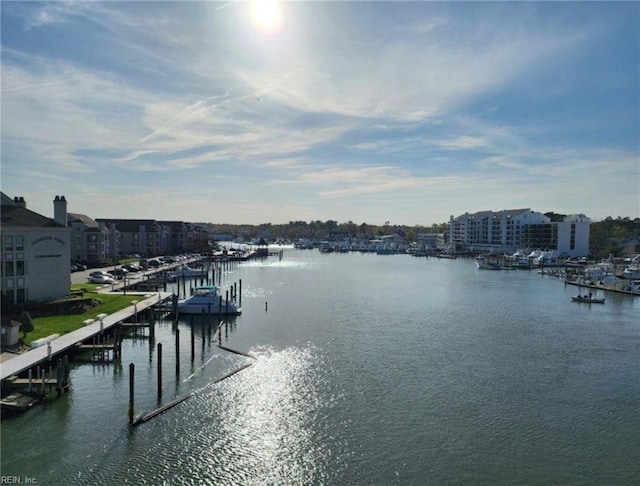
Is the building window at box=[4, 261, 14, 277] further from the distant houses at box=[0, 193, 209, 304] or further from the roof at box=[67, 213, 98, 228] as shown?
the roof at box=[67, 213, 98, 228]

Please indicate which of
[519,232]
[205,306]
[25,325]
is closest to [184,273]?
[205,306]

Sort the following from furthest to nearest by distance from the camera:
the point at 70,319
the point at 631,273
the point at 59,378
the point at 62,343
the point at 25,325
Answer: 1. the point at 631,273
2. the point at 70,319
3. the point at 25,325
4. the point at 62,343
5. the point at 59,378

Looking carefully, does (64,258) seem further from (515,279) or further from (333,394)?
(515,279)

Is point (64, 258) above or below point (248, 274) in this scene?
above

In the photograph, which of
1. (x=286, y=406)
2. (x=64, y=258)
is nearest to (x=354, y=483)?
(x=286, y=406)

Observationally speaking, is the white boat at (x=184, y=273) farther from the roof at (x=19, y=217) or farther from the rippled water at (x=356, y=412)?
the roof at (x=19, y=217)

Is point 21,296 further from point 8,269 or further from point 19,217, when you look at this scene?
point 19,217

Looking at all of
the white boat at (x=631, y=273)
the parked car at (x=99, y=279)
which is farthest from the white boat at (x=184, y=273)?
the white boat at (x=631, y=273)
